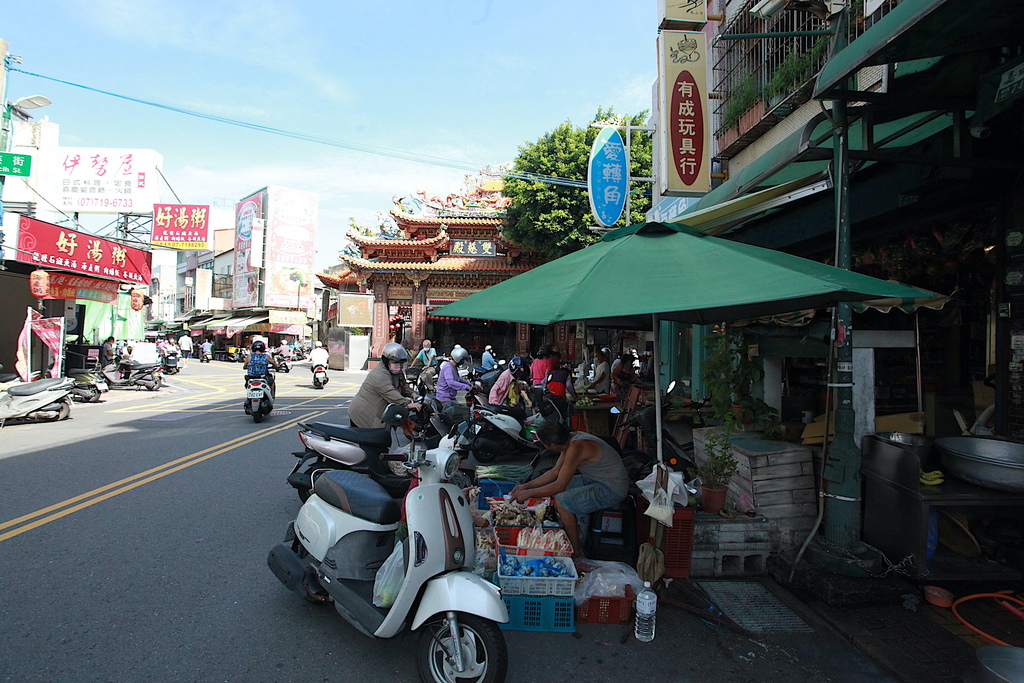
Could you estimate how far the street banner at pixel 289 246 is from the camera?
41.9m

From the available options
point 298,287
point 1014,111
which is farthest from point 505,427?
point 298,287

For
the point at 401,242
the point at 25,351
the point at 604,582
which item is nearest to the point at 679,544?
the point at 604,582

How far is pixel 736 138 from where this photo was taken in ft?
29.4

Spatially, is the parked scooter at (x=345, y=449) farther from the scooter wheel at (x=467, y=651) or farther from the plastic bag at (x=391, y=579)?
the scooter wheel at (x=467, y=651)

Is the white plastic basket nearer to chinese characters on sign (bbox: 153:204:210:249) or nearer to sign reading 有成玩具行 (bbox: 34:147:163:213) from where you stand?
chinese characters on sign (bbox: 153:204:210:249)

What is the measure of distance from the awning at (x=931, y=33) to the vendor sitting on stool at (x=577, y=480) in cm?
297

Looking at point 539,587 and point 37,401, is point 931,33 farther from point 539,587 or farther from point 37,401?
point 37,401

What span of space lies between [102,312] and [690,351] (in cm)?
1850

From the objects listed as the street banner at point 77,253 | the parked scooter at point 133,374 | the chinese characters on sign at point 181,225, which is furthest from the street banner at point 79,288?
the chinese characters on sign at point 181,225

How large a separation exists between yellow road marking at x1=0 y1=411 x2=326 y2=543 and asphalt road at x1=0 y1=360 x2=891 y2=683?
24 millimetres

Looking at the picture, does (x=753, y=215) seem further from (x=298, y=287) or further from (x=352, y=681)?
(x=298, y=287)

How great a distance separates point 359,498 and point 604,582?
5.26 ft

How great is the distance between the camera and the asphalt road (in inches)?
114

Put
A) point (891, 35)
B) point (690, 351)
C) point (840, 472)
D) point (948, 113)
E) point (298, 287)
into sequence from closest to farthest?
point (891, 35) → point (840, 472) → point (948, 113) → point (690, 351) → point (298, 287)
